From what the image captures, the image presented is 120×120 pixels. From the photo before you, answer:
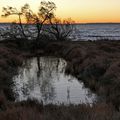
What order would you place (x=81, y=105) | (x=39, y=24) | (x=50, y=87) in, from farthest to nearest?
(x=39, y=24), (x=50, y=87), (x=81, y=105)

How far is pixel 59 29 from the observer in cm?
5094

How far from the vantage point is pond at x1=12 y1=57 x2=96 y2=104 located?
585 inches

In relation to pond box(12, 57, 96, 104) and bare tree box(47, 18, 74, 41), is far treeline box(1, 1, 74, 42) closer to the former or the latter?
bare tree box(47, 18, 74, 41)

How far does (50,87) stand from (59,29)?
110 feet

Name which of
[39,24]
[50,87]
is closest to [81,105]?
[50,87]

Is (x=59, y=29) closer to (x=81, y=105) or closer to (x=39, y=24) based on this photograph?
(x=39, y=24)

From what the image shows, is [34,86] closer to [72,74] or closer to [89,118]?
[72,74]

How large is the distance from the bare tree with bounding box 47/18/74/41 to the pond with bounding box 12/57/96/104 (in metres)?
23.6

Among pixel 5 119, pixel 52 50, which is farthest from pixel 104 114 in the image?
Result: pixel 52 50

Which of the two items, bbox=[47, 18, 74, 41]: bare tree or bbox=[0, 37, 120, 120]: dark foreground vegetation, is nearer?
bbox=[0, 37, 120, 120]: dark foreground vegetation

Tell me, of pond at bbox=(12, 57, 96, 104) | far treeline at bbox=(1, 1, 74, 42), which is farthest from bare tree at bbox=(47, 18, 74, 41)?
pond at bbox=(12, 57, 96, 104)

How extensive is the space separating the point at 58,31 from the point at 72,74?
27.3 metres

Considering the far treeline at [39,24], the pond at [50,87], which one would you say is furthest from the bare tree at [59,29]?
the pond at [50,87]

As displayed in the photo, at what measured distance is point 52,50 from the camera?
4094 cm
